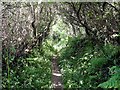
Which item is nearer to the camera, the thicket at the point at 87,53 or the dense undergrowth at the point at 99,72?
the dense undergrowth at the point at 99,72

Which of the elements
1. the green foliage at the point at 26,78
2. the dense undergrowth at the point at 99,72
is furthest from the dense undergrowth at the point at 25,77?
the dense undergrowth at the point at 99,72

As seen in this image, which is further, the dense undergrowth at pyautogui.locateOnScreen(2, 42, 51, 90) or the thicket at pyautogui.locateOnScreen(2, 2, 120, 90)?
the dense undergrowth at pyautogui.locateOnScreen(2, 42, 51, 90)

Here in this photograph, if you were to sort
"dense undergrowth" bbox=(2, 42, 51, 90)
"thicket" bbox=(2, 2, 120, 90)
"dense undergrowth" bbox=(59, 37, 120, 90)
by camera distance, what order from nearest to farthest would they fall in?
"dense undergrowth" bbox=(59, 37, 120, 90)
"thicket" bbox=(2, 2, 120, 90)
"dense undergrowth" bbox=(2, 42, 51, 90)

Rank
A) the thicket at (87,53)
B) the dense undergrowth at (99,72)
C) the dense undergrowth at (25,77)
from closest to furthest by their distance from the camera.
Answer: the dense undergrowth at (99,72)
the thicket at (87,53)
the dense undergrowth at (25,77)

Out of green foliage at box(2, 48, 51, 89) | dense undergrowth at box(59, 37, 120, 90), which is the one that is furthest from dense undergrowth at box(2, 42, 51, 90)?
dense undergrowth at box(59, 37, 120, 90)

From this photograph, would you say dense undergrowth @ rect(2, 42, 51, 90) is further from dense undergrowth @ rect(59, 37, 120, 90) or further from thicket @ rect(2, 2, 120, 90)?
dense undergrowth @ rect(59, 37, 120, 90)

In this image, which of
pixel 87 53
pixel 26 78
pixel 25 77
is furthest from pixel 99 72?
pixel 87 53

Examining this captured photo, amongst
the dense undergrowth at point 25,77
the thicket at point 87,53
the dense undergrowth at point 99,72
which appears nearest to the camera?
the dense undergrowth at point 99,72

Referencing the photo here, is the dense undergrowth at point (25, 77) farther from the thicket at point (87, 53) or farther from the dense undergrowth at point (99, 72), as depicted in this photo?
the dense undergrowth at point (99, 72)

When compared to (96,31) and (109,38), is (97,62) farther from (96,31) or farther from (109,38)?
(96,31)

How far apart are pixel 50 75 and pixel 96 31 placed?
296 cm

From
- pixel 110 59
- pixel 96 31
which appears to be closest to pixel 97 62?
pixel 110 59

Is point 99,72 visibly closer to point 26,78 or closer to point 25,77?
point 26,78

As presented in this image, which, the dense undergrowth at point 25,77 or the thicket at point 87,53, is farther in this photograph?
the dense undergrowth at point 25,77
